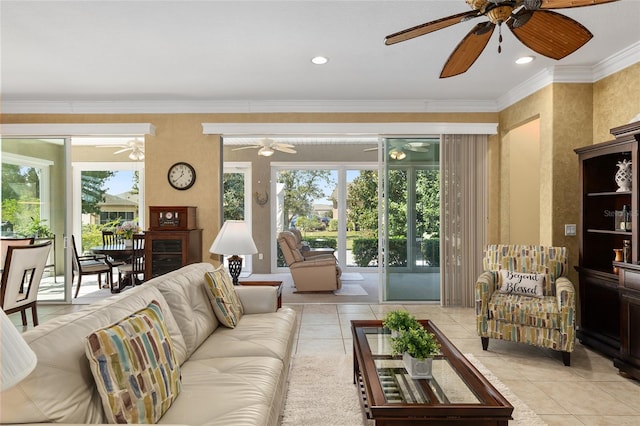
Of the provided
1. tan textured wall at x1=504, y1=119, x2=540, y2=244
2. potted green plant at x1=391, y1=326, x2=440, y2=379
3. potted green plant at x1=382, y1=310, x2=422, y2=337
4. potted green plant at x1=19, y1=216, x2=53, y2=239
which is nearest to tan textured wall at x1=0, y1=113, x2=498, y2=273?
tan textured wall at x1=504, y1=119, x2=540, y2=244

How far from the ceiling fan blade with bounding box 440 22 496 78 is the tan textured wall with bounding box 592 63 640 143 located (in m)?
2.18

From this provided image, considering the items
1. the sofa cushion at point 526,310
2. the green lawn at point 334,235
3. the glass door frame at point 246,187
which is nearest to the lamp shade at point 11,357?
the sofa cushion at point 526,310

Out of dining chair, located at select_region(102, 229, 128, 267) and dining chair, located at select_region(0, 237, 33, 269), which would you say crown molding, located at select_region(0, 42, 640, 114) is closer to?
dining chair, located at select_region(0, 237, 33, 269)

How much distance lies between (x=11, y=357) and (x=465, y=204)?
516 centimetres

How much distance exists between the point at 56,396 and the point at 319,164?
719cm

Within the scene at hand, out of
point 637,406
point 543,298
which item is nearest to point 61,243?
point 543,298

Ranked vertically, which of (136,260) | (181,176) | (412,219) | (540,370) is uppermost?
(181,176)

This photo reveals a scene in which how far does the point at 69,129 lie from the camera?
17.4 ft

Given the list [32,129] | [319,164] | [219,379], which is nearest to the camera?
[219,379]

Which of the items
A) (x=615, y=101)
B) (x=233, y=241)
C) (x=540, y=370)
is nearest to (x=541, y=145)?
(x=615, y=101)

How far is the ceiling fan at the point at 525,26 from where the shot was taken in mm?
1815

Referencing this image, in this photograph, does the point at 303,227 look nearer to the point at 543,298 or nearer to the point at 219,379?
the point at 543,298

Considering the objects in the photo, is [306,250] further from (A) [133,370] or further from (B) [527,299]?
(A) [133,370]

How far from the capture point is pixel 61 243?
5465mm
